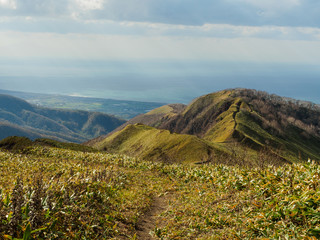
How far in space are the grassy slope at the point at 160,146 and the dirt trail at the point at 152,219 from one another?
35.5m

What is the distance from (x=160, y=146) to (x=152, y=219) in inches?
2652

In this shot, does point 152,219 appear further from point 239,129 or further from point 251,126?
point 251,126

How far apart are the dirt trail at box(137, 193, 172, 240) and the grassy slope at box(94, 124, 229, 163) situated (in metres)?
35.5

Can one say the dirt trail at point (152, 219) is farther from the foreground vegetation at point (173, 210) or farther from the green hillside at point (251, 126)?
the green hillside at point (251, 126)

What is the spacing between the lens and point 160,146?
254 feet

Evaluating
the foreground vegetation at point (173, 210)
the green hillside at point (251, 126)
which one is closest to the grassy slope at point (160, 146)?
the green hillside at point (251, 126)

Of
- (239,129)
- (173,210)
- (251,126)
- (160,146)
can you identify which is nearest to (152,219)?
(173,210)

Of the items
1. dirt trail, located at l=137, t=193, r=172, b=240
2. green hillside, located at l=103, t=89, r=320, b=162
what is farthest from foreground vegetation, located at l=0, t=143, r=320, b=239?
green hillside, located at l=103, t=89, r=320, b=162

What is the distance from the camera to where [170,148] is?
73000 millimetres

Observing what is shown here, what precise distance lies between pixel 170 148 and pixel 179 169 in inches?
2101

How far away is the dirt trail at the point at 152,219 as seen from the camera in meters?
8.56

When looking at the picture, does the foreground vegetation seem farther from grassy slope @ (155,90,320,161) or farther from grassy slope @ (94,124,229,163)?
grassy slope @ (155,90,320,161)

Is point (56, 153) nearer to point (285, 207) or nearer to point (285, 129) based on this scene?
point (285, 207)

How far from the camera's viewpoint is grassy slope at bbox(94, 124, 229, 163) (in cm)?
6372
